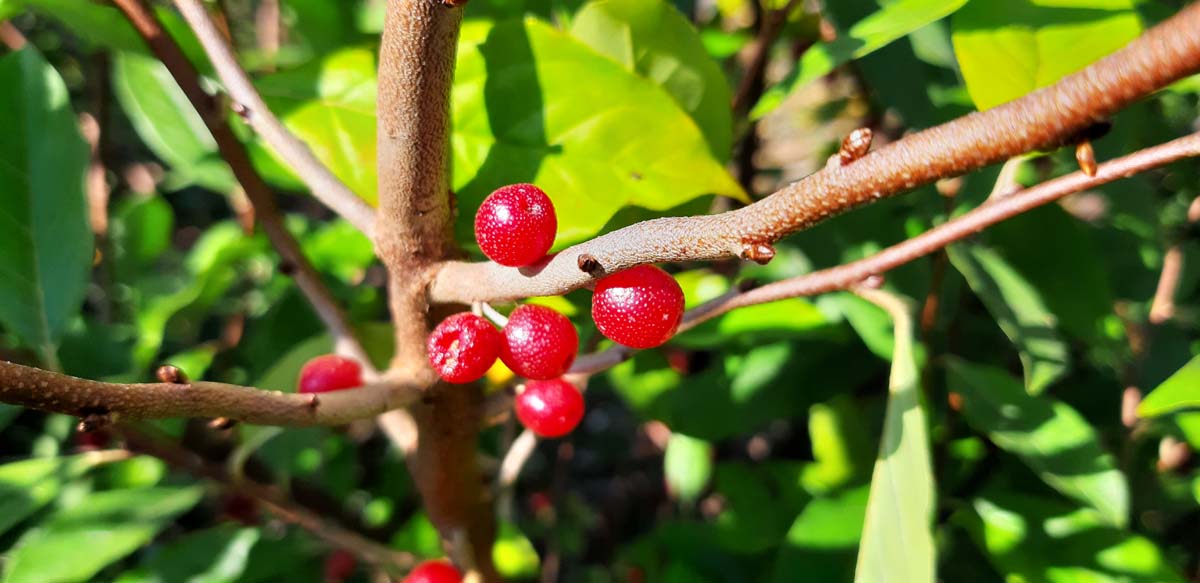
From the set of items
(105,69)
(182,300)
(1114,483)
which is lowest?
(1114,483)

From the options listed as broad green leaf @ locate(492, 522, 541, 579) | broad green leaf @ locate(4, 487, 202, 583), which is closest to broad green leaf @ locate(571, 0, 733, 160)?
broad green leaf @ locate(4, 487, 202, 583)

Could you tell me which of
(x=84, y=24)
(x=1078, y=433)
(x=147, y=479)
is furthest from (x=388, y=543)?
(x=1078, y=433)

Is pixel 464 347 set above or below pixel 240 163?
below

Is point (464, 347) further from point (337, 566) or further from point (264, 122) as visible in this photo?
point (337, 566)

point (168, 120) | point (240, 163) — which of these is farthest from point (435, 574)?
point (168, 120)

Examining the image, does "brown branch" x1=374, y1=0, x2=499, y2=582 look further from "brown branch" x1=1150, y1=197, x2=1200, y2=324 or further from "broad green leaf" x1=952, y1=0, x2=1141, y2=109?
"brown branch" x1=1150, y1=197, x2=1200, y2=324

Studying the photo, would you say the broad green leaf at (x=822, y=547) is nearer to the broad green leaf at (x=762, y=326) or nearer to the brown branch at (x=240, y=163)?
the broad green leaf at (x=762, y=326)

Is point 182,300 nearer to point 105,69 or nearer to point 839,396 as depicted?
point 105,69

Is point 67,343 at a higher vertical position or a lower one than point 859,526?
higher
